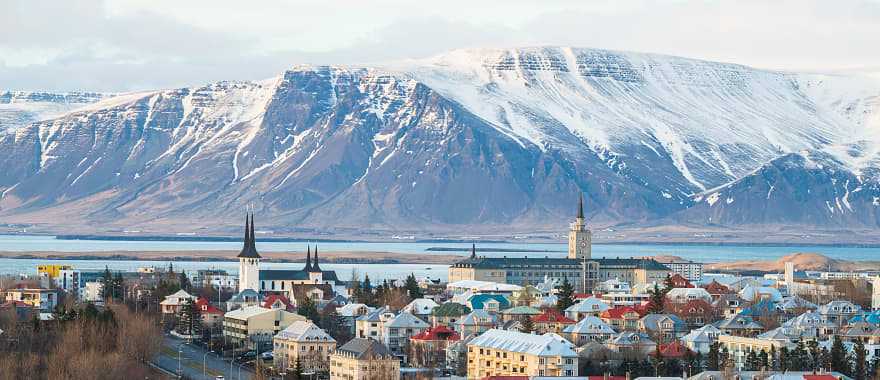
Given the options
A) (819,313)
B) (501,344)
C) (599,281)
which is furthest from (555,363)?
(599,281)

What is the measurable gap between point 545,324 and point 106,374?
1155 inches

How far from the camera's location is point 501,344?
266ft

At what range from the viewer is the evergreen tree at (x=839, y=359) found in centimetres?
7675

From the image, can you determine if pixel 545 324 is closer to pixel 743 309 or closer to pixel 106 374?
pixel 743 309

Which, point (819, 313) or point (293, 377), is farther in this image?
point (819, 313)

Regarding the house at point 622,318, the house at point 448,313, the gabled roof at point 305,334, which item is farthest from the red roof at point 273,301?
the gabled roof at point 305,334

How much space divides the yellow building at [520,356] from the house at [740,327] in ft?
41.8

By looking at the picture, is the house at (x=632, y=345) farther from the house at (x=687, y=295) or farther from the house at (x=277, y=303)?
the house at (x=687, y=295)

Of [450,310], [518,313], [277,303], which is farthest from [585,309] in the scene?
[277,303]

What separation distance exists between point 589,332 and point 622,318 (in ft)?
35.4

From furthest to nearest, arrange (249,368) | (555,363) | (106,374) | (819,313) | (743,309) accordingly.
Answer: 1. (743,309)
2. (819,313)
3. (249,368)
4. (555,363)
5. (106,374)

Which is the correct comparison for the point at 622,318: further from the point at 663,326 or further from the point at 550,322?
the point at 550,322

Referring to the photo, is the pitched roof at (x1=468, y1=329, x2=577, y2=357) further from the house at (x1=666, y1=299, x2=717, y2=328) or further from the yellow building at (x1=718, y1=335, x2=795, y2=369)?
the house at (x1=666, y1=299, x2=717, y2=328)

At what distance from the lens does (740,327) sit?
93062 mm
